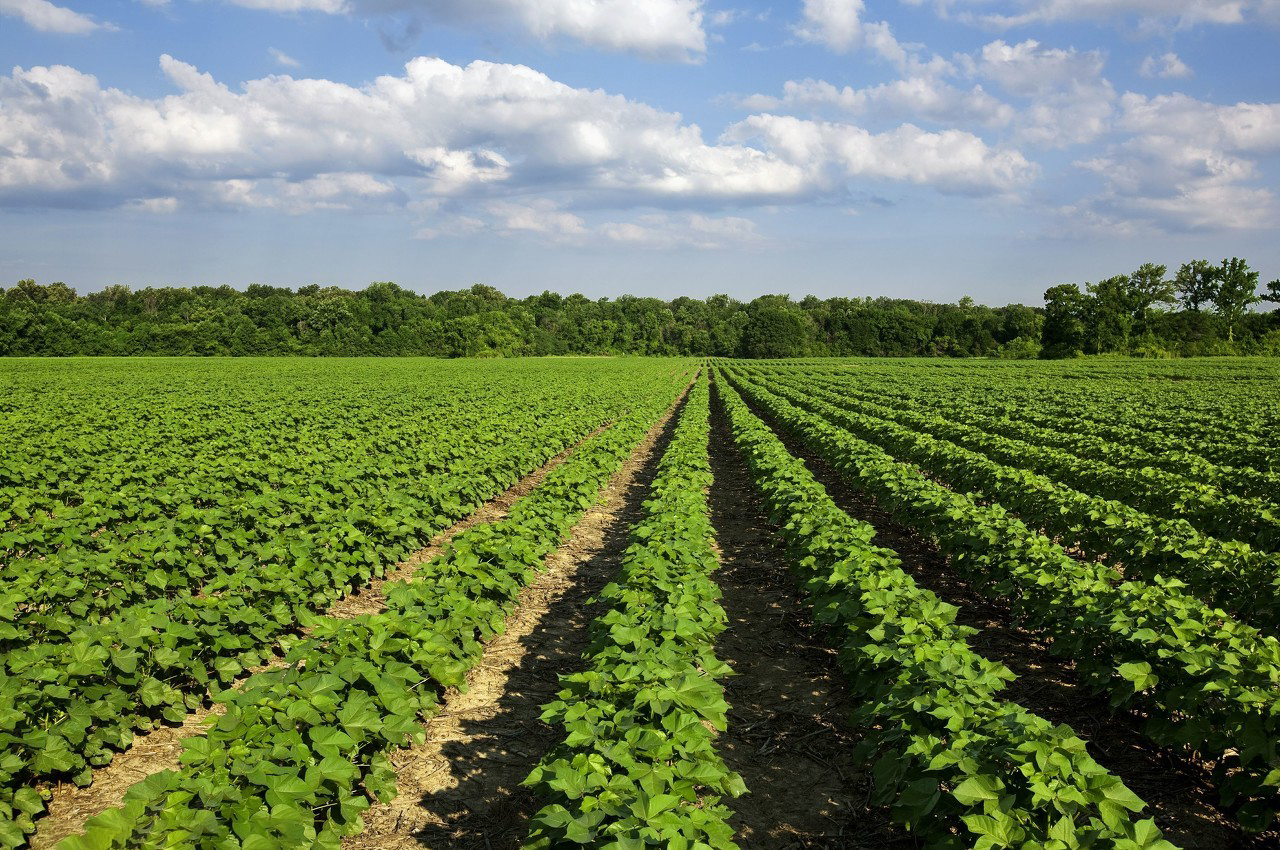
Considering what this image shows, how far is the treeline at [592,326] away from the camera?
8575 centimetres

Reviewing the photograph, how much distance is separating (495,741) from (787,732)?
93.4 inches

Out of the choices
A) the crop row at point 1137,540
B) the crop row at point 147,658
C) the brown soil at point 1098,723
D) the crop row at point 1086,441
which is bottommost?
the brown soil at point 1098,723

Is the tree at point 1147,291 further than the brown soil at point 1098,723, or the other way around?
the tree at point 1147,291

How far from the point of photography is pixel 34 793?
4.23 meters

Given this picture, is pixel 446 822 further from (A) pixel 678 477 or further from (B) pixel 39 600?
(A) pixel 678 477

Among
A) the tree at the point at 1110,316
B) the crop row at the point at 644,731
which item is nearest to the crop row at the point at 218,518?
the crop row at the point at 644,731

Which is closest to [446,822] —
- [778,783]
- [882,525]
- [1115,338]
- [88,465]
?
[778,783]

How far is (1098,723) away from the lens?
5.79m

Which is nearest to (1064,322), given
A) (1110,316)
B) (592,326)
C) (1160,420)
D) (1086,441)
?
(1110,316)

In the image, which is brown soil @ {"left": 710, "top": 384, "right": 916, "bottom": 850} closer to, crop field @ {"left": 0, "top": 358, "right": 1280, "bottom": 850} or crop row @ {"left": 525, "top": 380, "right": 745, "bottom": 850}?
crop field @ {"left": 0, "top": 358, "right": 1280, "bottom": 850}

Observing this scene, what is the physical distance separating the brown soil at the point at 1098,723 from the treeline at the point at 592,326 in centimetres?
9202

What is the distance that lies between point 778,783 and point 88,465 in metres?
13.4

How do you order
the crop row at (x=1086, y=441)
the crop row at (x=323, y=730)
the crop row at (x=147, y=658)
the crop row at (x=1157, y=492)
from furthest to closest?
the crop row at (x=1086, y=441) → the crop row at (x=1157, y=492) → the crop row at (x=147, y=658) → the crop row at (x=323, y=730)

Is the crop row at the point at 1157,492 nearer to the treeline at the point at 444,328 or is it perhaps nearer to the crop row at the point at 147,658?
the crop row at the point at 147,658
